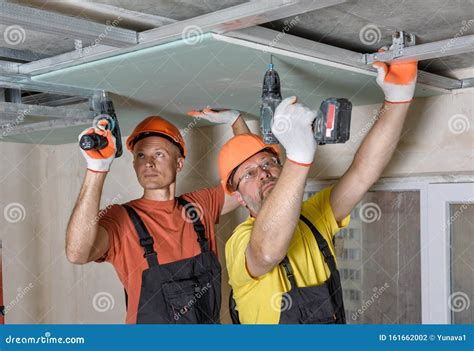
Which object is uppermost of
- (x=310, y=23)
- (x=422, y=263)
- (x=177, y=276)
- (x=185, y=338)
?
(x=310, y=23)

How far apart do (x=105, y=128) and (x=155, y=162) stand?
0.42m

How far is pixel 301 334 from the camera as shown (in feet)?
6.03

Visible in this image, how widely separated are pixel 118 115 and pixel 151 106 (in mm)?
213

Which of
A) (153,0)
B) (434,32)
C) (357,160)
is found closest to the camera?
(153,0)

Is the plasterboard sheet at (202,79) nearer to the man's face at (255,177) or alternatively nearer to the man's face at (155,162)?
the man's face at (155,162)

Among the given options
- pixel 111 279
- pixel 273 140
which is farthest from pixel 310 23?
pixel 111 279

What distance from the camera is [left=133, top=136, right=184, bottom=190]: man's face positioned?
2293 mm

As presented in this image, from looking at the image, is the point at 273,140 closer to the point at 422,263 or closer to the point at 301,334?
the point at 301,334

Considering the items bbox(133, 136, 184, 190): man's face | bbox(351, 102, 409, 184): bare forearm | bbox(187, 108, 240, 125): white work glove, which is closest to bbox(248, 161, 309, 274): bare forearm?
bbox(351, 102, 409, 184): bare forearm

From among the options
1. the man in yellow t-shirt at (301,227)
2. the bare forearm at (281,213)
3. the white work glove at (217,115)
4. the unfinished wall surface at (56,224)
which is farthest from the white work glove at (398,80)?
the unfinished wall surface at (56,224)

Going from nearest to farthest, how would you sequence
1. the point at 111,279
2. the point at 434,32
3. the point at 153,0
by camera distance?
the point at 153,0 → the point at 434,32 → the point at 111,279

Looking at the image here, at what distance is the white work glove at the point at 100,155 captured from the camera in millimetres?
1885

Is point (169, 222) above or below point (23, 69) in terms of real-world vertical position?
below

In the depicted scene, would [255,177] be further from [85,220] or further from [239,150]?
[85,220]
